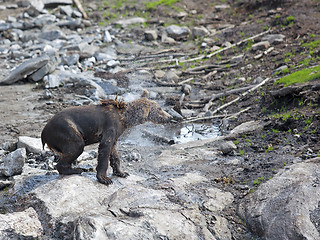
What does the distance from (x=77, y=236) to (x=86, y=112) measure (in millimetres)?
2841

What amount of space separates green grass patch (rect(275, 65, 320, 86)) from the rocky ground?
→ 0.55ft

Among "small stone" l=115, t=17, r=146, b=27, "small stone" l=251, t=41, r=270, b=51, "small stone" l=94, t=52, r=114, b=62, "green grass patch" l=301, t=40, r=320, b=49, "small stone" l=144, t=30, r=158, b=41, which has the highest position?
"green grass patch" l=301, t=40, r=320, b=49

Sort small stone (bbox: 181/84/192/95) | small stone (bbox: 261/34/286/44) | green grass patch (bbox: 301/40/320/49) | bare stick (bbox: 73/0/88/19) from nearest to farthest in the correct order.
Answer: small stone (bbox: 181/84/192/95), green grass patch (bbox: 301/40/320/49), small stone (bbox: 261/34/286/44), bare stick (bbox: 73/0/88/19)

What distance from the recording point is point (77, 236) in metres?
6.36

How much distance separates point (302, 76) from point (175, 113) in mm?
4188

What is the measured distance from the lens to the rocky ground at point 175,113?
7211mm

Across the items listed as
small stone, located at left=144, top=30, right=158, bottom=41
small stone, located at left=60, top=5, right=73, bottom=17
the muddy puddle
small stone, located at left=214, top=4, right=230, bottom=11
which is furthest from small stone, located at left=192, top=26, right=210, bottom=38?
the muddy puddle

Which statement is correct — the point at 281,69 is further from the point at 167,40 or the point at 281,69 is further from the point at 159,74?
the point at 167,40

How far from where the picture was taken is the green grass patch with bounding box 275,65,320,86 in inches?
545

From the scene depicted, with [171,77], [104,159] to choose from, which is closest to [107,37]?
[171,77]

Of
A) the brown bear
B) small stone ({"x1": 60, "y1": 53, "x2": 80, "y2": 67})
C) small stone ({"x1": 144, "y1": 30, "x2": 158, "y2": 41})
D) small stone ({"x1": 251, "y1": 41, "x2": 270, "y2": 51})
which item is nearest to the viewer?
the brown bear

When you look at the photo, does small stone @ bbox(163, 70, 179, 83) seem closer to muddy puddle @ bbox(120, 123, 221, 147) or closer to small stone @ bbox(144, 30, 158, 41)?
muddy puddle @ bbox(120, 123, 221, 147)

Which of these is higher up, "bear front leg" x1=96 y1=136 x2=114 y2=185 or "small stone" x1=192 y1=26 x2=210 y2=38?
"bear front leg" x1=96 y1=136 x2=114 y2=185

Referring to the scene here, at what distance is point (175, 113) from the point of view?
47.2 feet
